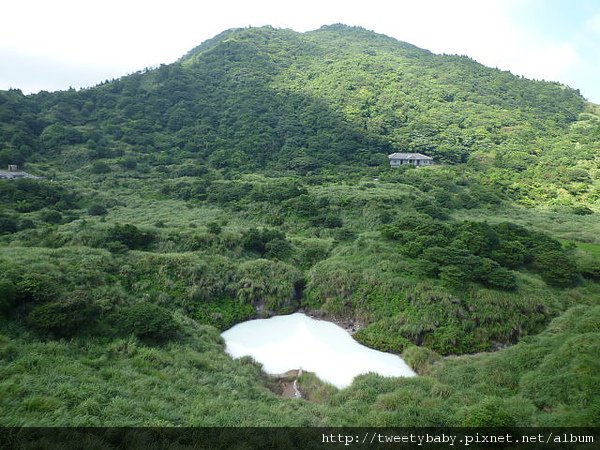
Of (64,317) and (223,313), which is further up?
(64,317)

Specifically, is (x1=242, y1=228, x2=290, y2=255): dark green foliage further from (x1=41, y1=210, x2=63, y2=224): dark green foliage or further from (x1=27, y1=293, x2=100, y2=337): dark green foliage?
(x1=41, y1=210, x2=63, y2=224): dark green foliage

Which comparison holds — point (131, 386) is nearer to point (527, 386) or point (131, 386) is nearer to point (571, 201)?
point (527, 386)

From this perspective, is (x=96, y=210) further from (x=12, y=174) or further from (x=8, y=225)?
(x=12, y=174)

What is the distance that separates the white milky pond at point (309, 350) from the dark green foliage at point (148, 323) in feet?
12.6

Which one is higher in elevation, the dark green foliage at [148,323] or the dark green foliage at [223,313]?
the dark green foliage at [148,323]

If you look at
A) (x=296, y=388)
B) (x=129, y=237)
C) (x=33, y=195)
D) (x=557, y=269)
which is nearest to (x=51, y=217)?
(x=33, y=195)

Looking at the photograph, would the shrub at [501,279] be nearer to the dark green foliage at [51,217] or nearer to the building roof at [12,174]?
the dark green foliage at [51,217]

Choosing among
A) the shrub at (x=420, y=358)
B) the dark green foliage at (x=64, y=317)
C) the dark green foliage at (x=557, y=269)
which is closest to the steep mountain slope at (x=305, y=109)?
the dark green foliage at (x=557, y=269)

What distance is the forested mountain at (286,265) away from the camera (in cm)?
1194

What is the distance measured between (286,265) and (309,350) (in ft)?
24.9

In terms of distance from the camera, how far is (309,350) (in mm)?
18562

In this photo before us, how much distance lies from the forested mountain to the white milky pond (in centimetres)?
83

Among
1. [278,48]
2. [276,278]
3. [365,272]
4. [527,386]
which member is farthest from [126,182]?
[278,48]

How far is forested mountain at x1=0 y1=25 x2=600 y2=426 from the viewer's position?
1194 cm
